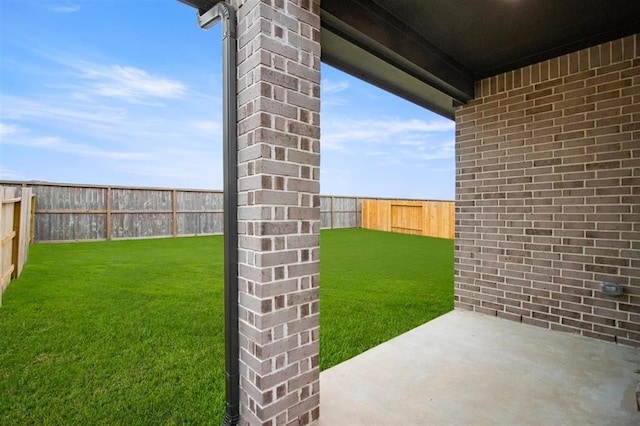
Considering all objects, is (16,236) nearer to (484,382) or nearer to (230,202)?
(230,202)

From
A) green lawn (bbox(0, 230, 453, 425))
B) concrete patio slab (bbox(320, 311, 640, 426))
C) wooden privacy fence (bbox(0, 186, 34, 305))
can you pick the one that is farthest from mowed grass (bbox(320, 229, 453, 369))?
wooden privacy fence (bbox(0, 186, 34, 305))

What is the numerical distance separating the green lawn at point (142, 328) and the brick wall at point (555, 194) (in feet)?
2.87

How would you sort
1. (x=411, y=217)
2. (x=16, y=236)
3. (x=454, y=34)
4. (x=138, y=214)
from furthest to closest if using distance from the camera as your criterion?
(x=411, y=217), (x=138, y=214), (x=16, y=236), (x=454, y=34)

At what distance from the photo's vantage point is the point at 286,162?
59.5 inches

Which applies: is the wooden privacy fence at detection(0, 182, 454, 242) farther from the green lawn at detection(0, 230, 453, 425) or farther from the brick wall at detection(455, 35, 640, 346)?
the brick wall at detection(455, 35, 640, 346)

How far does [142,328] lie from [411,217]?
37.5ft

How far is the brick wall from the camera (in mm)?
2713

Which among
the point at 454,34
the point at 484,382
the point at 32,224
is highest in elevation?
the point at 454,34

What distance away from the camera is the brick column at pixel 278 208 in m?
1.44

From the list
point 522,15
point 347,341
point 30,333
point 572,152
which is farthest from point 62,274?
point 572,152

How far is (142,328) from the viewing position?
9.33 ft

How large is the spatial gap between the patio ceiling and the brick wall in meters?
0.28

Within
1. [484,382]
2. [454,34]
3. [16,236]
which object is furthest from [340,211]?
[484,382]

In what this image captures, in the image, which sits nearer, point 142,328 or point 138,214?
point 142,328
